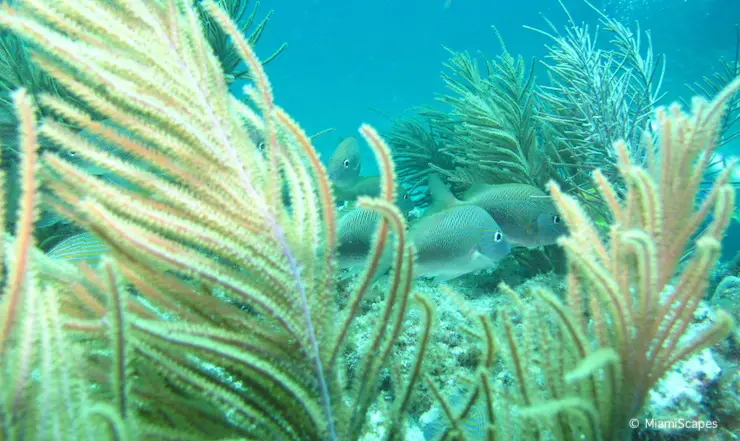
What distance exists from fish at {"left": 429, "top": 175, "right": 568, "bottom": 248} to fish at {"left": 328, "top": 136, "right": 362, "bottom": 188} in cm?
191

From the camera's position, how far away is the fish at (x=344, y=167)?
546 cm

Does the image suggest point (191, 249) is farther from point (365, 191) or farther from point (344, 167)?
point (344, 167)

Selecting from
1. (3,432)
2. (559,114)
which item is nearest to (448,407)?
(3,432)

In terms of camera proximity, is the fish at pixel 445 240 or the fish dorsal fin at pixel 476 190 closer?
the fish at pixel 445 240

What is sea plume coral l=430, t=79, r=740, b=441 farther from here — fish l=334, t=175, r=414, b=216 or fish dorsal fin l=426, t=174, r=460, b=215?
fish l=334, t=175, r=414, b=216

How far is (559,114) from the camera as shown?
185 inches

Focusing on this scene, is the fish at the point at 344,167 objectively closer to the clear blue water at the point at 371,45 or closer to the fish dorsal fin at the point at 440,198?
the fish dorsal fin at the point at 440,198

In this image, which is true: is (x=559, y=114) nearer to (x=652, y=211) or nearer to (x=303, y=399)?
(x=652, y=211)

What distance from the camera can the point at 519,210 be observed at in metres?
3.62

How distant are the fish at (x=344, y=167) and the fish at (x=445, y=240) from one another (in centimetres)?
218

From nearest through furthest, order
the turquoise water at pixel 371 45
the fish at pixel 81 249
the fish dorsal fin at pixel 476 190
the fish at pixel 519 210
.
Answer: the fish at pixel 81 249 < the fish at pixel 519 210 < the fish dorsal fin at pixel 476 190 < the turquoise water at pixel 371 45

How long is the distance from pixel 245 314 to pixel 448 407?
0.86 meters

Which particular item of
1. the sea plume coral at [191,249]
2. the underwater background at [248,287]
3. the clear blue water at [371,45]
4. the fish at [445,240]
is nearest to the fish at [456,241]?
the fish at [445,240]

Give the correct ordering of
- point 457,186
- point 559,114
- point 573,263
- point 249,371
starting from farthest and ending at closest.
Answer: point 457,186 < point 559,114 < point 573,263 < point 249,371
